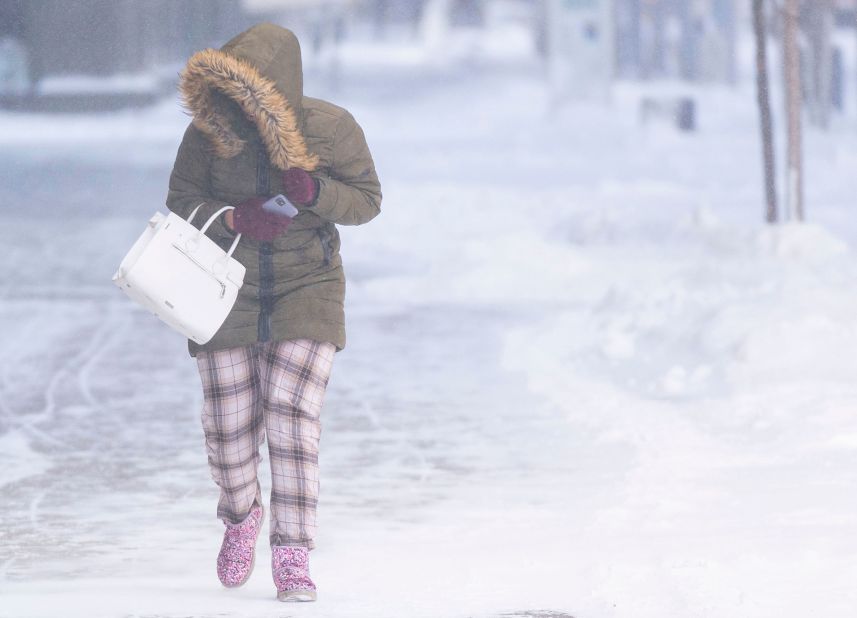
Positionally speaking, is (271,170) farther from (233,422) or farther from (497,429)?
(497,429)

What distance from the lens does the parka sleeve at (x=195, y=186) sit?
15.8ft

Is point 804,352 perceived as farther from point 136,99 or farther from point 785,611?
point 136,99

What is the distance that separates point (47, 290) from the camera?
13.0 metres

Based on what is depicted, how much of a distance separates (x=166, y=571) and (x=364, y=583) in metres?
0.71

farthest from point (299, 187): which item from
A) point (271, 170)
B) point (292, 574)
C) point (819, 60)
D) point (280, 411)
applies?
point (819, 60)

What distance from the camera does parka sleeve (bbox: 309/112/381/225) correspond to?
4.79 m

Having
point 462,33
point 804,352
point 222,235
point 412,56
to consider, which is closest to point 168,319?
point 222,235

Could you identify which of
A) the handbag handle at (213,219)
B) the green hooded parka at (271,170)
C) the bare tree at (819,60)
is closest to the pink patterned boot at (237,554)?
the green hooded parka at (271,170)

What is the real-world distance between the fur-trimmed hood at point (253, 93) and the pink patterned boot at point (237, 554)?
1.12 meters

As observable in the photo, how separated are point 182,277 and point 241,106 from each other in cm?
51

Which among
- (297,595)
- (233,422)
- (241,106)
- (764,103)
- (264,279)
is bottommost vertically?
(764,103)

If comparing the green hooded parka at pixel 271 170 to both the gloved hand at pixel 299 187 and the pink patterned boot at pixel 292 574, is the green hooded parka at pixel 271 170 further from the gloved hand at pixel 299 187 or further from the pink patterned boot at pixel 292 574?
the pink patterned boot at pixel 292 574

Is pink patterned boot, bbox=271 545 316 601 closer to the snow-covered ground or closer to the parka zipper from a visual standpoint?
the snow-covered ground

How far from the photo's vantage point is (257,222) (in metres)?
4.67
